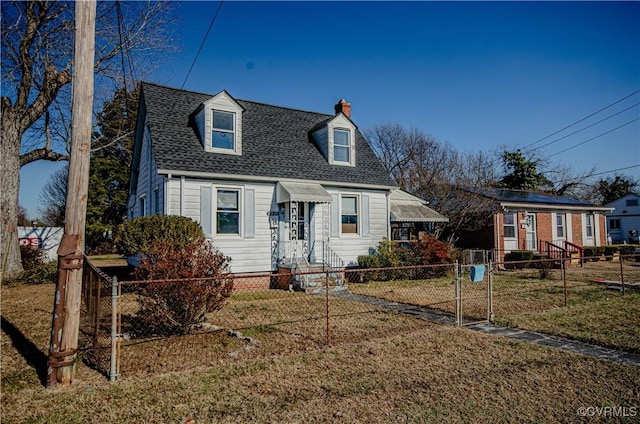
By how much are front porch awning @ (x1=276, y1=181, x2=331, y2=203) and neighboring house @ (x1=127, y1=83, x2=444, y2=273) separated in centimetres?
4

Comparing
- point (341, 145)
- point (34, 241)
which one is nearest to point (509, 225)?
point (341, 145)

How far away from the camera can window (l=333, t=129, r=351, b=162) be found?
16.6 m

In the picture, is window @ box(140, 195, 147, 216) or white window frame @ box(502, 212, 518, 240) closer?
window @ box(140, 195, 147, 216)

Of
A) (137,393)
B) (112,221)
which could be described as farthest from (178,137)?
(112,221)

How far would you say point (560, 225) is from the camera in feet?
82.1

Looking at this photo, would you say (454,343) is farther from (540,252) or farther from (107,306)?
(540,252)

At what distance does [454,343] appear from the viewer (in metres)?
6.94

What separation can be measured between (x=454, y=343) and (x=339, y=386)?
2808mm

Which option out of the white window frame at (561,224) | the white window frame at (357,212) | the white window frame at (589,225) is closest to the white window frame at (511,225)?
the white window frame at (561,224)

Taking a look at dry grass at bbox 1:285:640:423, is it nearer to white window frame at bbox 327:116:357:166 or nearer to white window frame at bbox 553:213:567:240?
white window frame at bbox 327:116:357:166

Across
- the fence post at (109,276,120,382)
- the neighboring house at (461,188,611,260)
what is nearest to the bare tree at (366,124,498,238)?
the neighboring house at (461,188,611,260)

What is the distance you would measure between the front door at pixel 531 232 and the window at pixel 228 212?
1724 centimetres

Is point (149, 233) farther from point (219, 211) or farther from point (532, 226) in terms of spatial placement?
point (532, 226)

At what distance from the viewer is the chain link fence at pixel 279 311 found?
6223mm
